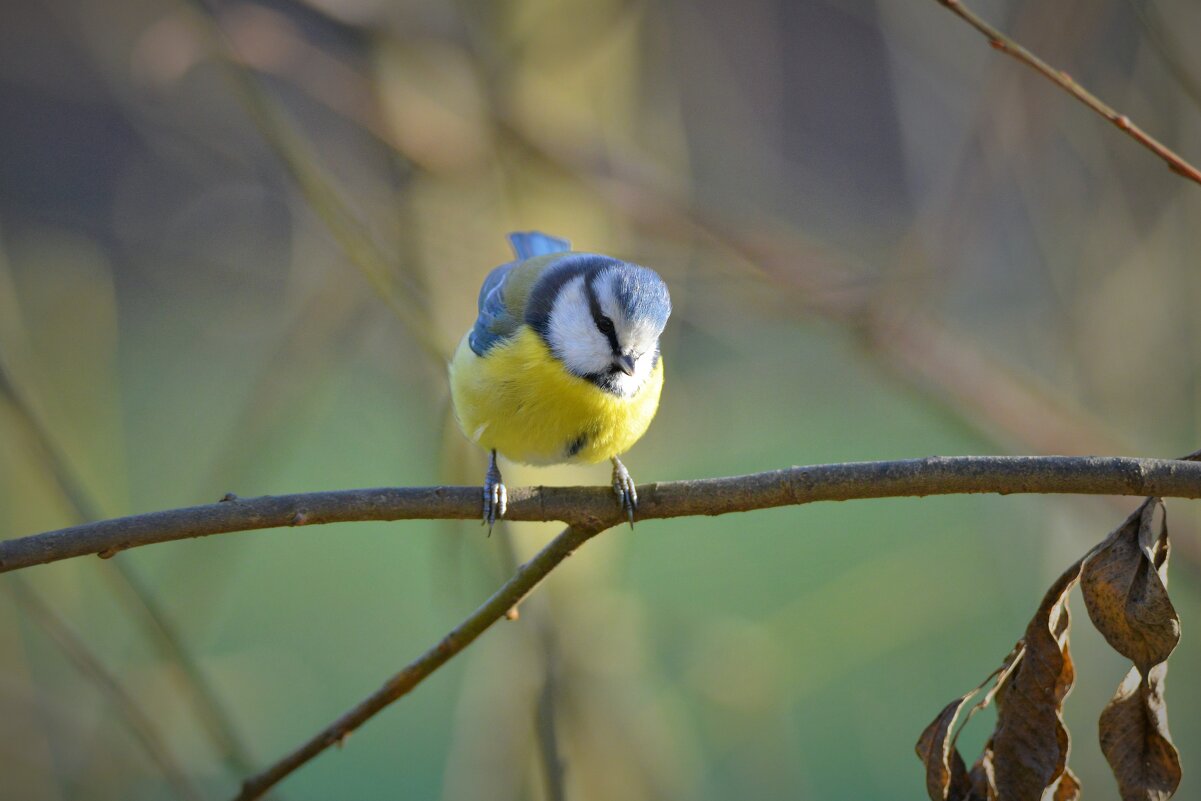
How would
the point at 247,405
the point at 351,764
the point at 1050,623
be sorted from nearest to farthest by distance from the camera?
the point at 1050,623
the point at 247,405
the point at 351,764

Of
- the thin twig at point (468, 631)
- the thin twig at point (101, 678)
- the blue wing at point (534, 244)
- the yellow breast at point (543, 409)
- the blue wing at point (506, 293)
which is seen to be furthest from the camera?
the blue wing at point (534, 244)

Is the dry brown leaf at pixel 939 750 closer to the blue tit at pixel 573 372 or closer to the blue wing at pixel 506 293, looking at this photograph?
the blue tit at pixel 573 372

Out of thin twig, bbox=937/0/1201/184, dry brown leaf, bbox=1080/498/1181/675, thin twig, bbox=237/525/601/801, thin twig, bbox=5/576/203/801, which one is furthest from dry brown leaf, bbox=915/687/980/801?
thin twig, bbox=5/576/203/801

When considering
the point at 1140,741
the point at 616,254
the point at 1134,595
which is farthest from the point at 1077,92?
the point at 616,254

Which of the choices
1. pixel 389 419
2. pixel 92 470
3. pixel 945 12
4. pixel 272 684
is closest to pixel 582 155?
pixel 945 12

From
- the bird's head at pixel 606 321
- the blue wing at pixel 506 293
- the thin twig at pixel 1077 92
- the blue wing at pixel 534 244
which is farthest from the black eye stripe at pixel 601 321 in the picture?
the thin twig at pixel 1077 92

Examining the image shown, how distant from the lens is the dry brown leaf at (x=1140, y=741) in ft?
2.64

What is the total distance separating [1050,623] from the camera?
0.84 m

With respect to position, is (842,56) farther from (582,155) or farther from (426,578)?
(426,578)

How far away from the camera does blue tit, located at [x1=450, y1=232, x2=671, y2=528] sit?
4.68 feet

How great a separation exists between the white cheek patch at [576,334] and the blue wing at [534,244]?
1.05 ft

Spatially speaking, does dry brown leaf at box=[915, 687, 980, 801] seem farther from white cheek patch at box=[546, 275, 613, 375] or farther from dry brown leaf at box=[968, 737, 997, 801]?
white cheek patch at box=[546, 275, 613, 375]

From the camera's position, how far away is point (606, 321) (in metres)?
1.44

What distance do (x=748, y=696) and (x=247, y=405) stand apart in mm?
908
